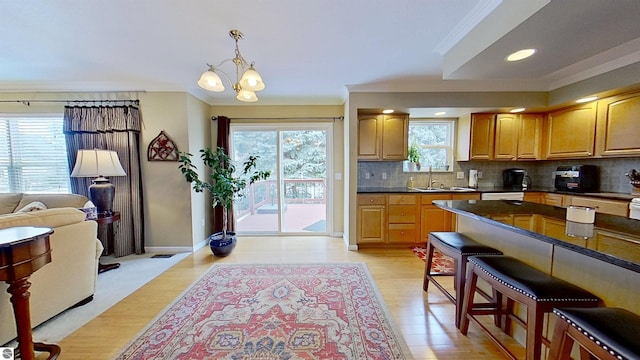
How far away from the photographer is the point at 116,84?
132 inches

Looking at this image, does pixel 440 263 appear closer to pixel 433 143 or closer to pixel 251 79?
pixel 433 143

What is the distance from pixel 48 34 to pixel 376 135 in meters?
3.83

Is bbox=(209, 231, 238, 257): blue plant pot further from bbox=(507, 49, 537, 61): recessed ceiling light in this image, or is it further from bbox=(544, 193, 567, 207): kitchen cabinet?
bbox=(544, 193, 567, 207): kitchen cabinet

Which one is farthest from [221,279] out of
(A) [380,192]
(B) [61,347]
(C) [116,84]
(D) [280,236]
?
(C) [116,84]

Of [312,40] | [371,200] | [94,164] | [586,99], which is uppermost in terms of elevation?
[312,40]

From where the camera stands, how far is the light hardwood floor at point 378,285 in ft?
5.58

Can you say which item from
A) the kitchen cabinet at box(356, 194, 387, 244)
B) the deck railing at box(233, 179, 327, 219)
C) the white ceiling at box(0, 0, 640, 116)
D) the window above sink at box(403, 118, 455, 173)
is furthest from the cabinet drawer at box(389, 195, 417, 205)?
the white ceiling at box(0, 0, 640, 116)

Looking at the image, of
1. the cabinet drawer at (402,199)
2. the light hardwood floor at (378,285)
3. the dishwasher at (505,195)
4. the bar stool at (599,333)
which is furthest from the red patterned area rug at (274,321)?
the dishwasher at (505,195)

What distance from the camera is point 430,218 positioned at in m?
3.71

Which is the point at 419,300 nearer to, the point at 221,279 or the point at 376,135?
the point at 221,279

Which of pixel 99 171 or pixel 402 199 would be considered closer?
pixel 99 171

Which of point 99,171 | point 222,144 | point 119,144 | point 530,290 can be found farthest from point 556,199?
point 119,144

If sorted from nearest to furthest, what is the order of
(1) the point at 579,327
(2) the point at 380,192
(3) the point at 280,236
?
(1) the point at 579,327 → (2) the point at 380,192 → (3) the point at 280,236

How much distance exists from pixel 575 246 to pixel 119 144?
4.69 metres
